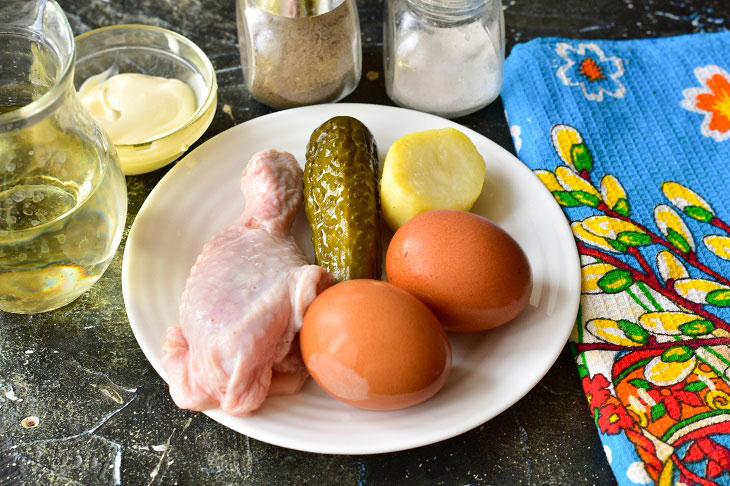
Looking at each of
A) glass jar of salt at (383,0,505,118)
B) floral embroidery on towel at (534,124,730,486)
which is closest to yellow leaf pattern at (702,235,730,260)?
floral embroidery on towel at (534,124,730,486)

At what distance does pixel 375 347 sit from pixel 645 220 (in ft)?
1.69

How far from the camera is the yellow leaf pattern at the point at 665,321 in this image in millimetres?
944

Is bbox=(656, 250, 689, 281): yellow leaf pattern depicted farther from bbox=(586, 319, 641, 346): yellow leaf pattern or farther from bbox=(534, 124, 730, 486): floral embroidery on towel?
bbox=(586, 319, 641, 346): yellow leaf pattern

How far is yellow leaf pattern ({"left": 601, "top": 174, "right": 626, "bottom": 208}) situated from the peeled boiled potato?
0.19m

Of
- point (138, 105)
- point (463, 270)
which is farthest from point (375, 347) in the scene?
point (138, 105)

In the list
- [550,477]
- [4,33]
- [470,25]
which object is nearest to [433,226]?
[550,477]

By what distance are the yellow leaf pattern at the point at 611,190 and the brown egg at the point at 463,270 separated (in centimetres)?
28

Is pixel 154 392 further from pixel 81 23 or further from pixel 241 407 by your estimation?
pixel 81 23

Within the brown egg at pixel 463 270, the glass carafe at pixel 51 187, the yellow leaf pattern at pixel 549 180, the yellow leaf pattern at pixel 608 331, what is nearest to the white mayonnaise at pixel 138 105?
the glass carafe at pixel 51 187

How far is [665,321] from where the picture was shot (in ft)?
3.13

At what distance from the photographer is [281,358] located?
841 mm

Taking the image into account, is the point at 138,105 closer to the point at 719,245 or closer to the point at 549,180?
the point at 549,180

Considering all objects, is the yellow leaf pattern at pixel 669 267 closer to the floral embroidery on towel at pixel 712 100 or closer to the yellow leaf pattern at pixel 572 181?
the yellow leaf pattern at pixel 572 181

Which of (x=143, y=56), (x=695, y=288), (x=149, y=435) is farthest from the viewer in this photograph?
(x=143, y=56)
